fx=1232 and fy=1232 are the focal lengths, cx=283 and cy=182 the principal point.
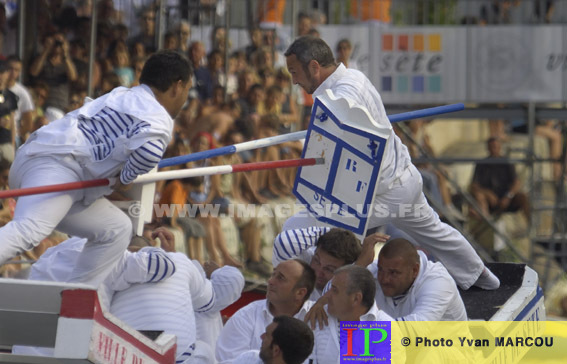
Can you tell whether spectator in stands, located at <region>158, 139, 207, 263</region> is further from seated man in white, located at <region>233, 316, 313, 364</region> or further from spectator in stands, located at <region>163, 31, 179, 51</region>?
seated man in white, located at <region>233, 316, 313, 364</region>

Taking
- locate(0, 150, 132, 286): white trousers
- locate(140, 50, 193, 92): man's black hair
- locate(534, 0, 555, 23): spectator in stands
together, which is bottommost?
locate(0, 150, 132, 286): white trousers

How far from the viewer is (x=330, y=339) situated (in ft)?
20.0

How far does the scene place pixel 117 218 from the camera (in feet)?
21.8

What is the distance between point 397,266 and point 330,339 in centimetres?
77

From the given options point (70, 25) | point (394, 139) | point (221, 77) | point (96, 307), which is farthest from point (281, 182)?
point (96, 307)

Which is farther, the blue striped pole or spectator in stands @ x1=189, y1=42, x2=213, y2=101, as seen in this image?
spectator in stands @ x1=189, y1=42, x2=213, y2=101

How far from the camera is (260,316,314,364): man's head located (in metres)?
5.38

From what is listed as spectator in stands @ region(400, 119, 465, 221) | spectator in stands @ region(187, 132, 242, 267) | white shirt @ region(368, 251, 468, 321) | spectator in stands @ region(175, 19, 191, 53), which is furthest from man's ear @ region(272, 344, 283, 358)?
spectator in stands @ region(175, 19, 191, 53)

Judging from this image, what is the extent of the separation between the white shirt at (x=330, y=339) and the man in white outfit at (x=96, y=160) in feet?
Answer: 3.98

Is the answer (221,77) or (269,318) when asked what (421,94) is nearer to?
(221,77)

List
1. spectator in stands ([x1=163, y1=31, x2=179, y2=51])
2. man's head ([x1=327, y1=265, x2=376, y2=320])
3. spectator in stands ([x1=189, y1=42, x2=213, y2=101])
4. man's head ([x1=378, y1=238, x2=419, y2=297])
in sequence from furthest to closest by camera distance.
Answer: spectator in stands ([x1=189, y1=42, x2=213, y2=101]) → spectator in stands ([x1=163, y1=31, x2=179, y2=51]) → man's head ([x1=378, y1=238, x2=419, y2=297]) → man's head ([x1=327, y1=265, x2=376, y2=320])

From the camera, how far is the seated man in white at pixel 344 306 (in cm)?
593

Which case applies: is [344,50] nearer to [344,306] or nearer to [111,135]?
[111,135]

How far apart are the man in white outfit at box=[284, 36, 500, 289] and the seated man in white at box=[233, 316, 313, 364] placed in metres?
1.77
